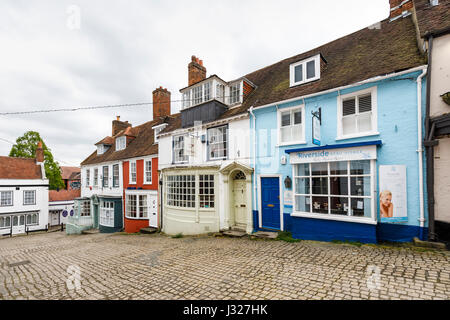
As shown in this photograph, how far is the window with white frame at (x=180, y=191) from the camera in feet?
40.1

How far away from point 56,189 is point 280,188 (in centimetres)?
4189

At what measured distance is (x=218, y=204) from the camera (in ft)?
36.9

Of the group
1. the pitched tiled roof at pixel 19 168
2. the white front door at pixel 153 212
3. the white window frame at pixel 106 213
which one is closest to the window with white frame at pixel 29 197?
the pitched tiled roof at pixel 19 168

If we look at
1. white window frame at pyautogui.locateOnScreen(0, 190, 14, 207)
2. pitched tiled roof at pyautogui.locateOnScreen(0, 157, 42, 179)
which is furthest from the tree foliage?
white window frame at pyautogui.locateOnScreen(0, 190, 14, 207)

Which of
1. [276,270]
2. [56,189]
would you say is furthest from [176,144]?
[56,189]

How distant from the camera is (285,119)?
31.9ft

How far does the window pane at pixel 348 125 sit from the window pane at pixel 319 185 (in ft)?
6.67

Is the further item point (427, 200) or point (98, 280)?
point (427, 200)

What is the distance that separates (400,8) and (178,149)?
46.1ft

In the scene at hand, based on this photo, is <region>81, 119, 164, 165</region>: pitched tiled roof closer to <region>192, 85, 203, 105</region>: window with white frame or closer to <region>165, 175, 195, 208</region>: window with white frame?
<region>165, 175, 195, 208</region>: window with white frame

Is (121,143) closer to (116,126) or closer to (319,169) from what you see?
(116,126)

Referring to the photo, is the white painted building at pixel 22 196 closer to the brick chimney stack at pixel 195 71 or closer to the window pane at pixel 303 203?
the brick chimney stack at pixel 195 71

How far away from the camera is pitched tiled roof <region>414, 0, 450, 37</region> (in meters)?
6.84
